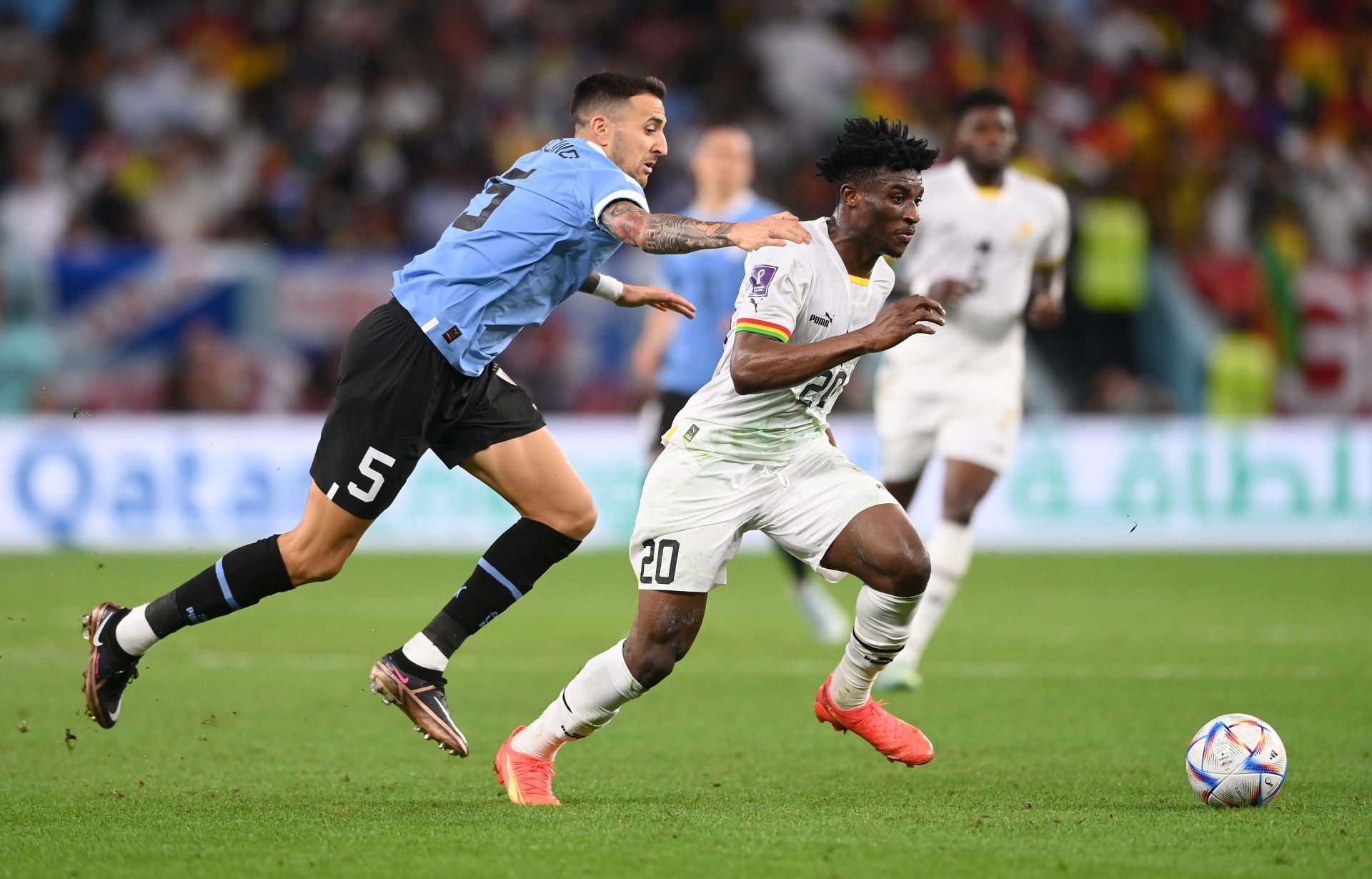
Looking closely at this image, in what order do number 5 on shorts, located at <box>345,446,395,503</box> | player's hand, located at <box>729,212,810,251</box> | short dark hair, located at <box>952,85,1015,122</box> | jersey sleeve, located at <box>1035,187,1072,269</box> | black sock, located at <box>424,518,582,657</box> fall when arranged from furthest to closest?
1. jersey sleeve, located at <box>1035,187,1072,269</box>
2. short dark hair, located at <box>952,85,1015,122</box>
3. black sock, located at <box>424,518,582,657</box>
4. number 5 on shorts, located at <box>345,446,395,503</box>
5. player's hand, located at <box>729,212,810,251</box>

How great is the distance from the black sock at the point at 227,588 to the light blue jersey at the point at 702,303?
13.6 feet

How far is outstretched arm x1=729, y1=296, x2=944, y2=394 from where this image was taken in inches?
193

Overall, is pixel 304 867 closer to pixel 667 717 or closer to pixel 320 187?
pixel 667 717

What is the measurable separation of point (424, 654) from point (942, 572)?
3.20 meters

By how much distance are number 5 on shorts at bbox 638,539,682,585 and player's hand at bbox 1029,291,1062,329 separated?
11.7ft

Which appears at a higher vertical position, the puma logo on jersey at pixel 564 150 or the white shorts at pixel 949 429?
the puma logo on jersey at pixel 564 150

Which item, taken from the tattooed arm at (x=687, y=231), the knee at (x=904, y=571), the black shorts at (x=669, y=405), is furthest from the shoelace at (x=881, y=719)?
the black shorts at (x=669, y=405)

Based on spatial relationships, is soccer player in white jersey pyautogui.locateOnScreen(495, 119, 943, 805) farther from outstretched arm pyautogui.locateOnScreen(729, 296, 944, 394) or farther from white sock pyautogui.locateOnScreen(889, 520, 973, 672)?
white sock pyautogui.locateOnScreen(889, 520, 973, 672)

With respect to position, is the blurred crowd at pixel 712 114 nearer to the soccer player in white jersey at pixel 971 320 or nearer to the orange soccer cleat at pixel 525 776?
the soccer player in white jersey at pixel 971 320

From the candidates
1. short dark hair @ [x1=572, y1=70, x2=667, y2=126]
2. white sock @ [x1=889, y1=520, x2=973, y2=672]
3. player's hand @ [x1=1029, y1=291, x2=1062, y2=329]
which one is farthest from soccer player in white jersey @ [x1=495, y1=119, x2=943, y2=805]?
player's hand @ [x1=1029, y1=291, x2=1062, y2=329]

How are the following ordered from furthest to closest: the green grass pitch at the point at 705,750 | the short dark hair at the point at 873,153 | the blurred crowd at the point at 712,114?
the blurred crowd at the point at 712,114
the short dark hair at the point at 873,153
the green grass pitch at the point at 705,750

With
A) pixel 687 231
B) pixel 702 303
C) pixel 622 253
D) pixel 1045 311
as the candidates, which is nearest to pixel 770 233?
pixel 687 231

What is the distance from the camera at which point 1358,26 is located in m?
20.7

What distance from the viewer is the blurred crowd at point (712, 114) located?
54.9 feet
